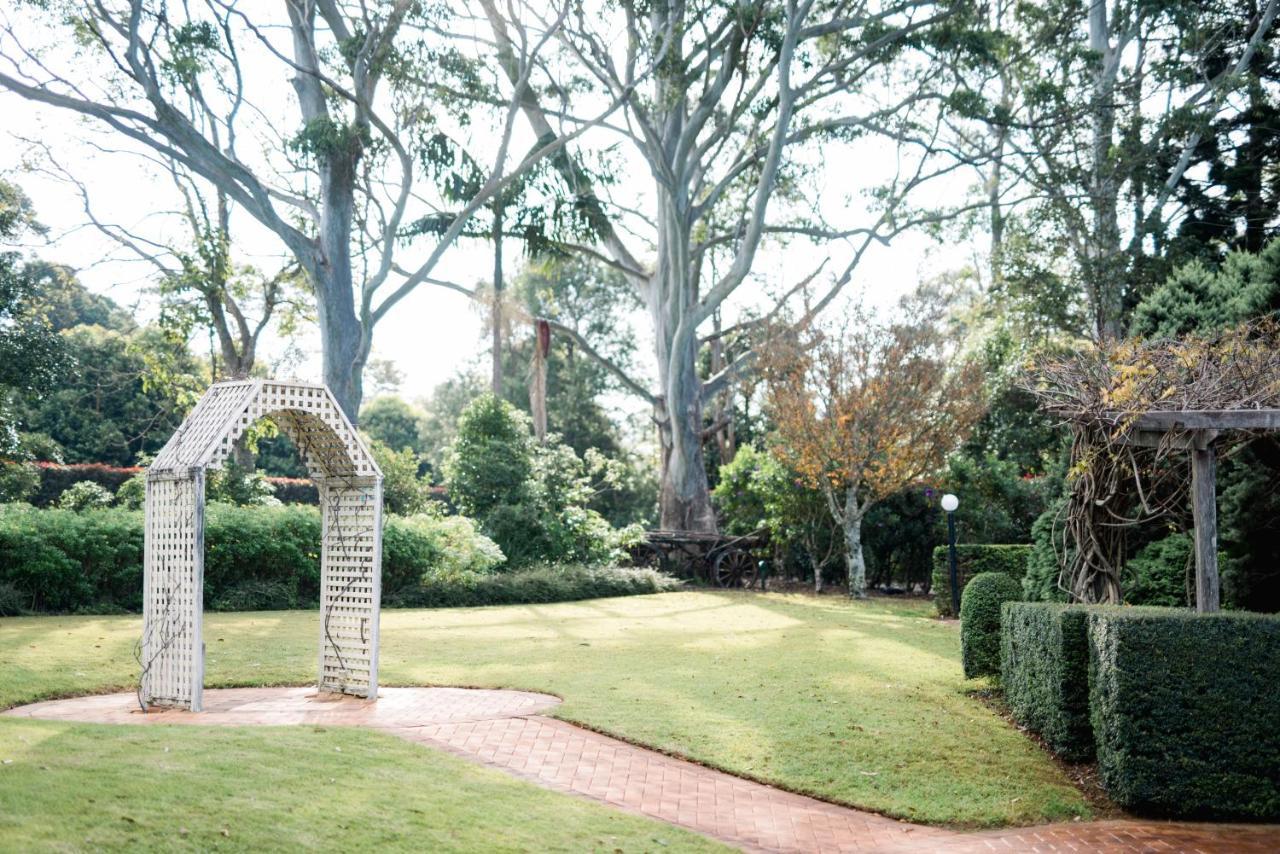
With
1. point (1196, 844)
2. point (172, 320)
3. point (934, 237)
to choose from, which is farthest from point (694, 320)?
point (1196, 844)

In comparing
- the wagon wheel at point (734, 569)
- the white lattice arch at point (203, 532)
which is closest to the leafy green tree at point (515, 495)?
the wagon wheel at point (734, 569)

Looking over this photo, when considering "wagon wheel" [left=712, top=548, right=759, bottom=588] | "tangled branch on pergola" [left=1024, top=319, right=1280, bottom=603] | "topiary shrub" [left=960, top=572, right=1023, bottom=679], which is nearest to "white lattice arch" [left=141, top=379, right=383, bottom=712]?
"topiary shrub" [left=960, top=572, right=1023, bottom=679]

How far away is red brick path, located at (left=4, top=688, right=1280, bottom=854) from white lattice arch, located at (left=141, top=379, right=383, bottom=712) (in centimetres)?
31

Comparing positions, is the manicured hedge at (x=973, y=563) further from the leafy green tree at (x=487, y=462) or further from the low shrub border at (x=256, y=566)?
the leafy green tree at (x=487, y=462)

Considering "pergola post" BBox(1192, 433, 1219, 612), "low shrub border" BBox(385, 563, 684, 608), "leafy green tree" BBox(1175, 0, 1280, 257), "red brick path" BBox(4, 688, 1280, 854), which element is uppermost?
"leafy green tree" BBox(1175, 0, 1280, 257)

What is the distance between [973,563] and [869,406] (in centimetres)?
340

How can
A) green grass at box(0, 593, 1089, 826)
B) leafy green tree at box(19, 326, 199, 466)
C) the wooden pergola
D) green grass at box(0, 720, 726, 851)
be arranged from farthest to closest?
leafy green tree at box(19, 326, 199, 466) → the wooden pergola → green grass at box(0, 593, 1089, 826) → green grass at box(0, 720, 726, 851)

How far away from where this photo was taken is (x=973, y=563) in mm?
16609

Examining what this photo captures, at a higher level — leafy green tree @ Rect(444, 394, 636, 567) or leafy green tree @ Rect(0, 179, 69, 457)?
leafy green tree @ Rect(0, 179, 69, 457)

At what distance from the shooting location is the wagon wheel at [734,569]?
22391 millimetres

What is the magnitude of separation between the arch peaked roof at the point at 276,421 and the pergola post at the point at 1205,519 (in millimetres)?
6502

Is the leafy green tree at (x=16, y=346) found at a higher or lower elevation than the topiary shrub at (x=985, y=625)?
higher

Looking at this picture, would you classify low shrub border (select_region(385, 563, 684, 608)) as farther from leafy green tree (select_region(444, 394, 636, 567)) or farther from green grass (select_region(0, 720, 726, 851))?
green grass (select_region(0, 720, 726, 851))

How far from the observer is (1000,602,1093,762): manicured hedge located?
7332 millimetres
